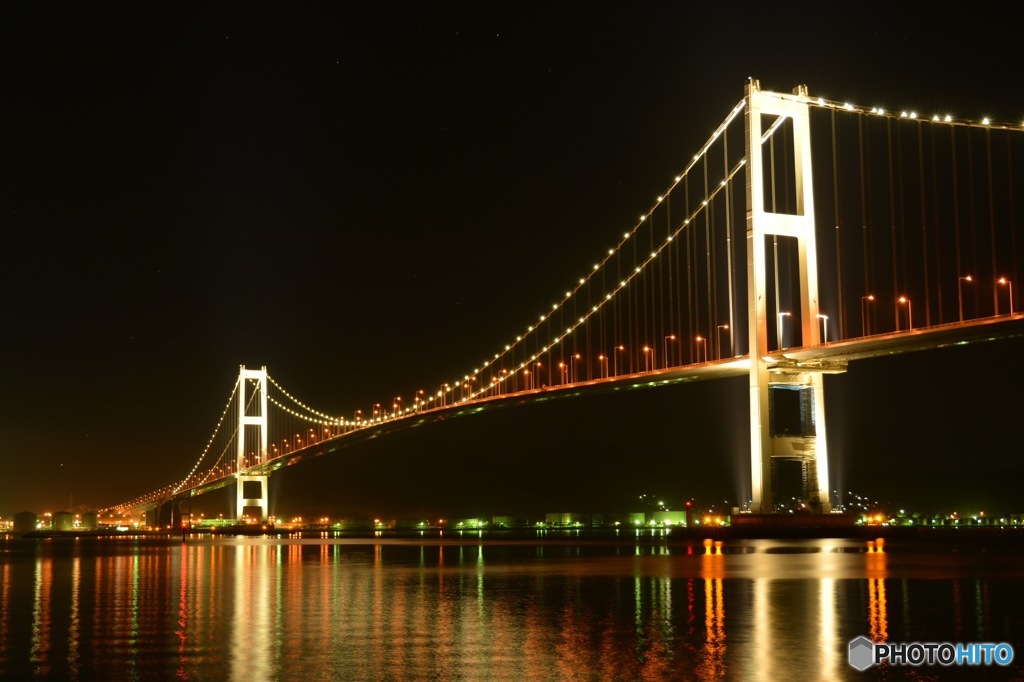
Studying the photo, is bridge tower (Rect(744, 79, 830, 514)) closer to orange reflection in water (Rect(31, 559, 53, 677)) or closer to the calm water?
the calm water

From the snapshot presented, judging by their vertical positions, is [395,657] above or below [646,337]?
below

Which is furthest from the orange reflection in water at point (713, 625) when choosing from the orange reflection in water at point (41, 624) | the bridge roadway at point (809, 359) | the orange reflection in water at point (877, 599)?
the bridge roadway at point (809, 359)

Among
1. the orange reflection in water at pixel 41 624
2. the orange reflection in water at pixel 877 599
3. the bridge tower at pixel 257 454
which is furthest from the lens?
the bridge tower at pixel 257 454

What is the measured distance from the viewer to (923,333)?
32.0 meters

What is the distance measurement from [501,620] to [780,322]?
2503 centimetres

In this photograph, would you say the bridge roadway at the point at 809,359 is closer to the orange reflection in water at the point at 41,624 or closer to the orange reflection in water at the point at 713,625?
the orange reflection in water at the point at 713,625

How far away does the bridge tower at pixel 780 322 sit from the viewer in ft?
120

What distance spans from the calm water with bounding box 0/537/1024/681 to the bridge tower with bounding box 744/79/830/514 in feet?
38.8

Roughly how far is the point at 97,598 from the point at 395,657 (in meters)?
8.63

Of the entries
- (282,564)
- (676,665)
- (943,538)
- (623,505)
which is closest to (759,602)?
(676,665)

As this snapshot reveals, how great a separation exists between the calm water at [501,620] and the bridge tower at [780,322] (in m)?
11.8

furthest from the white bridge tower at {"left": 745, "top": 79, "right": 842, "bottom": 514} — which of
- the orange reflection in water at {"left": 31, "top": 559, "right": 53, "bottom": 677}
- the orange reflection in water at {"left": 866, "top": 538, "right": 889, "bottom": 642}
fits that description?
the orange reflection in water at {"left": 31, "top": 559, "right": 53, "bottom": 677}

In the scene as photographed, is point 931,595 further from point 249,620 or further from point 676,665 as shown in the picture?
point 249,620

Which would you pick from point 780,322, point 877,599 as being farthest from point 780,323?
point 877,599
